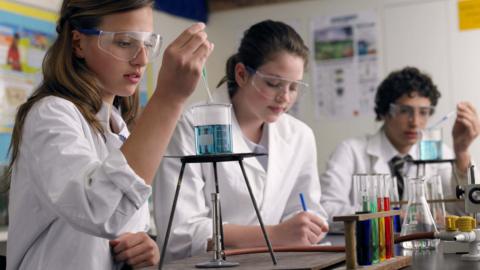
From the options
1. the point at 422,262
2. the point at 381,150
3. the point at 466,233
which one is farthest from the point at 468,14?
→ the point at 422,262

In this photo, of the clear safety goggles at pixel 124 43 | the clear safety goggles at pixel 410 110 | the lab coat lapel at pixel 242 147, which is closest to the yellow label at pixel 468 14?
the clear safety goggles at pixel 410 110

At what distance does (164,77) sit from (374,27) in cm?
347

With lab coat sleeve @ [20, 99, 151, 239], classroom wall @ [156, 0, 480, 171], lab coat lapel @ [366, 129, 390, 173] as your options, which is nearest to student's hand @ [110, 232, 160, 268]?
lab coat sleeve @ [20, 99, 151, 239]

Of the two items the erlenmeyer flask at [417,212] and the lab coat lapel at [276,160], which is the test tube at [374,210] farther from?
the lab coat lapel at [276,160]

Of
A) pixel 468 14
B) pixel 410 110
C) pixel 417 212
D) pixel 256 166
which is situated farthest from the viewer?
pixel 468 14

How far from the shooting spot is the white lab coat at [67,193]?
1.29m

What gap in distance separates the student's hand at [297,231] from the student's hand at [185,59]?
0.81 metres

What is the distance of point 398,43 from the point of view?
15.0 feet

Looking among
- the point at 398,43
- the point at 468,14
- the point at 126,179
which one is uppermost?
the point at 468,14

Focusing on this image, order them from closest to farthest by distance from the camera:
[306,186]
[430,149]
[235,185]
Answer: [235,185], [306,186], [430,149]

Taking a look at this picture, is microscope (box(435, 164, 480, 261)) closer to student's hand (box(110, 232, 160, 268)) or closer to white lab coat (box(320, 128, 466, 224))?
student's hand (box(110, 232, 160, 268))

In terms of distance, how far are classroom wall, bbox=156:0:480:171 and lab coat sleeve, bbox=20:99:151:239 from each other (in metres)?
3.14

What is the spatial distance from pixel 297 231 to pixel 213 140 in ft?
2.38

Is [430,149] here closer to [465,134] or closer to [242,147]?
[465,134]
